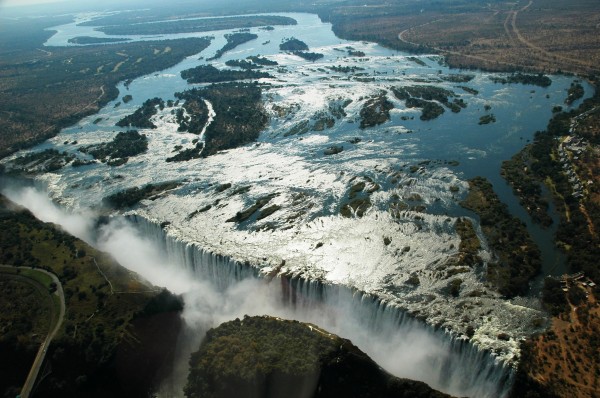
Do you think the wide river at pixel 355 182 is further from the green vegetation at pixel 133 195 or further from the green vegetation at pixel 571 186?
the green vegetation at pixel 571 186

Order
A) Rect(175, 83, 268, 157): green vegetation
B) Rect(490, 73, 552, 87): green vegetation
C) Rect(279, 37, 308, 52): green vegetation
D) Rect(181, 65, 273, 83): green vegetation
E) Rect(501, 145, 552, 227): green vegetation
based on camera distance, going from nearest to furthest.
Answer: Rect(501, 145, 552, 227): green vegetation < Rect(175, 83, 268, 157): green vegetation < Rect(490, 73, 552, 87): green vegetation < Rect(181, 65, 273, 83): green vegetation < Rect(279, 37, 308, 52): green vegetation

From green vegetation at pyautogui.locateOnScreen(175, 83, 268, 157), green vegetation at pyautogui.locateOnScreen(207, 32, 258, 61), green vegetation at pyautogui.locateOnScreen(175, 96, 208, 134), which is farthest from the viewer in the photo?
green vegetation at pyautogui.locateOnScreen(207, 32, 258, 61)

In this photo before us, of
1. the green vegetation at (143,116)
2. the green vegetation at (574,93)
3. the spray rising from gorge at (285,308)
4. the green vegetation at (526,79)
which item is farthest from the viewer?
the green vegetation at (526,79)

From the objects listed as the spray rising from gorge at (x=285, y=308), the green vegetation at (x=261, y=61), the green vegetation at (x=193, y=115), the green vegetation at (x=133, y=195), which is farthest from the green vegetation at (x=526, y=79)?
the spray rising from gorge at (x=285, y=308)

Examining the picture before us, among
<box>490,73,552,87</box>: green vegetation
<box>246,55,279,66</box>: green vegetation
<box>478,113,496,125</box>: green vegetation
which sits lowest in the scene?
<box>246,55,279,66</box>: green vegetation

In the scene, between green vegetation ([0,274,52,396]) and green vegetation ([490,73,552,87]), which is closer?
green vegetation ([0,274,52,396])

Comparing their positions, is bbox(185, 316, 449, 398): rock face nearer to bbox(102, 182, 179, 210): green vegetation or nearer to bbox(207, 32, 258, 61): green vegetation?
bbox(102, 182, 179, 210): green vegetation

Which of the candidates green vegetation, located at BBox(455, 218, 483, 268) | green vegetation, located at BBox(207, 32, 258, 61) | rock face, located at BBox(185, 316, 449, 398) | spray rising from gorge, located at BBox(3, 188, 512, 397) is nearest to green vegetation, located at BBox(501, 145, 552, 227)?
green vegetation, located at BBox(455, 218, 483, 268)

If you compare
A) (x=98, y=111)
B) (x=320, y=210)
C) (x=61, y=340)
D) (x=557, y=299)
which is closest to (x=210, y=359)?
(x=61, y=340)
